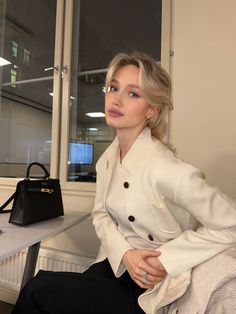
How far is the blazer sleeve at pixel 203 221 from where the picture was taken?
729mm

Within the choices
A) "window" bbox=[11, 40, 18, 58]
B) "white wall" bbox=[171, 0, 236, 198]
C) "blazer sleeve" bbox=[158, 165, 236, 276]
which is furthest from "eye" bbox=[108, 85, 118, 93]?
"window" bbox=[11, 40, 18, 58]

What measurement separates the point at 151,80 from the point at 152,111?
4.5 inches

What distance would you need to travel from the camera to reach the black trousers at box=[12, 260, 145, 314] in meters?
0.80

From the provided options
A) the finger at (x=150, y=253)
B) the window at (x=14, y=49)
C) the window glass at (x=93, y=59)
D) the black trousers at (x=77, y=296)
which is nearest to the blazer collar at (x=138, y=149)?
the finger at (x=150, y=253)

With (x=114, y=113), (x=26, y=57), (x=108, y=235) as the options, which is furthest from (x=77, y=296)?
(x=26, y=57)

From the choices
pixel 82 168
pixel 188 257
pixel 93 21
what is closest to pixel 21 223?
pixel 188 257

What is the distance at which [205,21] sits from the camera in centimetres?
143

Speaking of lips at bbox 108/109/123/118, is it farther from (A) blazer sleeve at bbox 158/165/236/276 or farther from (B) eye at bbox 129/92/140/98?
(A) blazer sleeve at bbox 158/165/236/276

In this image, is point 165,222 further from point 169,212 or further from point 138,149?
point 138,149

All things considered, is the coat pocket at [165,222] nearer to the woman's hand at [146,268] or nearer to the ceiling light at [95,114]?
the woman's hand at [146,268]

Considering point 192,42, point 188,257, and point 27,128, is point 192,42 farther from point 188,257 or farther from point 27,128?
point 27,128

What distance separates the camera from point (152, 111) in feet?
3.25


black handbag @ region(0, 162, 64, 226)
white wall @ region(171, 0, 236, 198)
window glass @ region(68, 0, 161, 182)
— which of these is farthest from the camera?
window glass @ region(68, 0, 161, 182)

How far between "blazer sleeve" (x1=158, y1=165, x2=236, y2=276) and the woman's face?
0.30 metres
